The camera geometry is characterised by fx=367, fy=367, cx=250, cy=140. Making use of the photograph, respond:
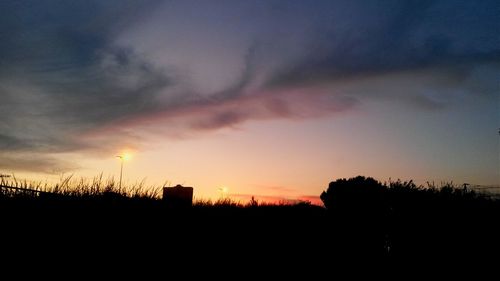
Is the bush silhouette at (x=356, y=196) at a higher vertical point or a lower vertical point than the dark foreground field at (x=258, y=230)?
higher

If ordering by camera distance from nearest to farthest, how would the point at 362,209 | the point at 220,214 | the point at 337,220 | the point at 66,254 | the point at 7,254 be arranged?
the point at 7,254 → the point at 66,254 → the point at 220,214 → the point at 337,220 → the point at 362,209

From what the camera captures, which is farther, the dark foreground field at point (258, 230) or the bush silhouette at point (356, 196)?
the bush silhouette at point (356, 196)

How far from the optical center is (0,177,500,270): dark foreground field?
8.59 m

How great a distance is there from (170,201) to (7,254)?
5528mm

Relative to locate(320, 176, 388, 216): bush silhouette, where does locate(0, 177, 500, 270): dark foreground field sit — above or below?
below

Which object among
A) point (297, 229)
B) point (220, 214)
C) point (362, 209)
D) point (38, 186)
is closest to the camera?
point (38, 186)

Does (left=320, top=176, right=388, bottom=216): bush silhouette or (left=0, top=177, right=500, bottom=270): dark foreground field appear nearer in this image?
(left=0, top=177, right=500, bottom=270): dark foreground field

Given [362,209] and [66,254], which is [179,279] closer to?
[66,254]

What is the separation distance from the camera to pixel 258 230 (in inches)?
540

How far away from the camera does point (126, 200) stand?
11.0 metres

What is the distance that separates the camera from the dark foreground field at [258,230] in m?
8.59

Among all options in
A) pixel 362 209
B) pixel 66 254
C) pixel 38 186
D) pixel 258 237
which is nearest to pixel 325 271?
pixel 258 237

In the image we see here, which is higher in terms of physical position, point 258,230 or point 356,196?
point 356,196

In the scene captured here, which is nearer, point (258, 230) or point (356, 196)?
point (258, 230)
